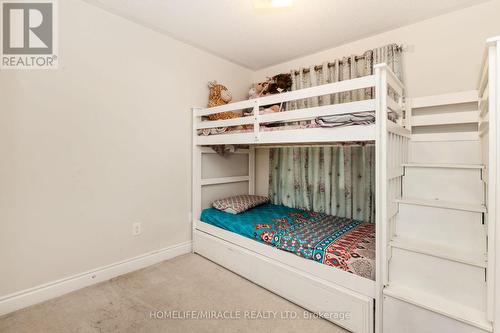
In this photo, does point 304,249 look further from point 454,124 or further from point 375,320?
point 454,124

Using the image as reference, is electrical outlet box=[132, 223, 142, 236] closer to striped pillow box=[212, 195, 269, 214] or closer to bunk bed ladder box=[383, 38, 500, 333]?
striped pillow box=[212, 195, 269, 214]

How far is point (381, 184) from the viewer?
1.43 metres

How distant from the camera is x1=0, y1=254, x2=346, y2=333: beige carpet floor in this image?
1.56m

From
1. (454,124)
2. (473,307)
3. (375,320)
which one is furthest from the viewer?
(454,124)

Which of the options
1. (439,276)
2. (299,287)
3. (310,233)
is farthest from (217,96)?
(439,276)

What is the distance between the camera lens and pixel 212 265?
7.94 ft

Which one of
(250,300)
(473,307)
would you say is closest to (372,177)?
(473,307)

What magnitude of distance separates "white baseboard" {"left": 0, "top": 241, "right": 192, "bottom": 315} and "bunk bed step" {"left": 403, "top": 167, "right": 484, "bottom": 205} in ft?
7.36

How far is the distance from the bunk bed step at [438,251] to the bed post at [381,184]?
11cm

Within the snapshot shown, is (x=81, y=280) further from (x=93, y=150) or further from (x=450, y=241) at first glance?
(x=450, y=241)

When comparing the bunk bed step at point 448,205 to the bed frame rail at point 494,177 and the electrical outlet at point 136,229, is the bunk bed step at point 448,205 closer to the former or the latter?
the bed frame rail at point 494,177

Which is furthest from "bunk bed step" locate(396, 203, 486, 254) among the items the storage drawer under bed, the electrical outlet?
the electrical outlet

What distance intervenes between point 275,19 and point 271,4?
423 mm

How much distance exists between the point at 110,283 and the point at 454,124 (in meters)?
3.14
